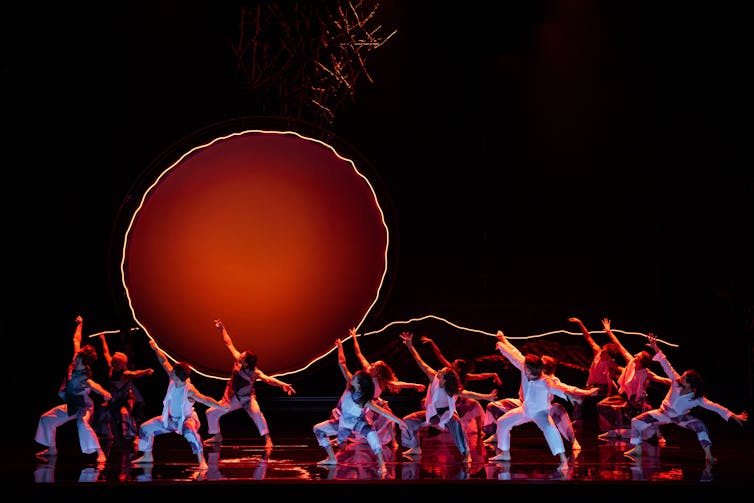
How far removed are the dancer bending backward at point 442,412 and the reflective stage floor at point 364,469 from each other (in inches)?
6.6

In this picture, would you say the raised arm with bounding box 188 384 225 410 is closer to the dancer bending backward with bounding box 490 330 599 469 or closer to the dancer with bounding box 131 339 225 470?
the dancer with bounding box 131 339 225 470

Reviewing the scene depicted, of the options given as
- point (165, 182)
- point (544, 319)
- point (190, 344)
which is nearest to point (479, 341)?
point (544, 319)

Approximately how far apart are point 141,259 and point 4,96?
2.65m

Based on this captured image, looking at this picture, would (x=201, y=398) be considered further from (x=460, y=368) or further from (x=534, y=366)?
(x=534, y=366)

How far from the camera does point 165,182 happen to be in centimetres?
1244

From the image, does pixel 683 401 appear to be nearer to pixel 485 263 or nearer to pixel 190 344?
pixel 485 263

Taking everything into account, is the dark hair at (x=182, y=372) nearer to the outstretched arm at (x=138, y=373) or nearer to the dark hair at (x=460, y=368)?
the outstretched arm at (x=138, y=373)

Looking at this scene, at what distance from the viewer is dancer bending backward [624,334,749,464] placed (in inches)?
332

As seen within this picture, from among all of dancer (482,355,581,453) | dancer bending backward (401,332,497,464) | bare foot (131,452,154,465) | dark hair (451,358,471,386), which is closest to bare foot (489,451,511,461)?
dancer bending backward (401,332,497,464)

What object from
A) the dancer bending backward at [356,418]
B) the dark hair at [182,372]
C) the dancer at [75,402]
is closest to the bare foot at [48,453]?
the dancer at [75,402]

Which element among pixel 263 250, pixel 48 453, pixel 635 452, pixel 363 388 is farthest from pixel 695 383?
pixel 263 250

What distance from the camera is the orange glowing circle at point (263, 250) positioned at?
12516mm

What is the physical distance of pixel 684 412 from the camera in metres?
8.65

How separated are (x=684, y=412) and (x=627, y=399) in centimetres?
177
